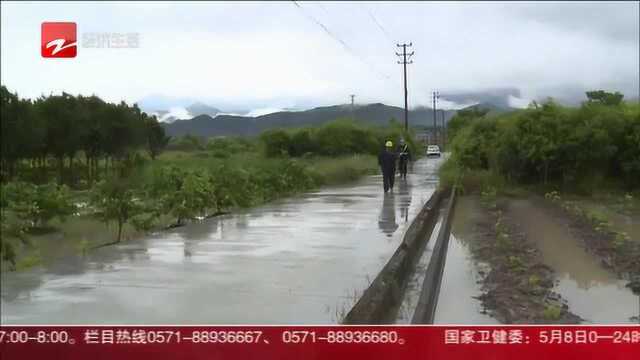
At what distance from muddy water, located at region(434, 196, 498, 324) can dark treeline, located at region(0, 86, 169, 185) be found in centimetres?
220

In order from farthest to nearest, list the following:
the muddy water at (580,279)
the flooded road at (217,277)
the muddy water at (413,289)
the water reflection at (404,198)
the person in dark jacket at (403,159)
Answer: the person in dark jacket at (403,159) < the water reflection at (404,198) < the muddy water at (580,279) < the muddy water at (413,289) < the flooded road at (217,277)

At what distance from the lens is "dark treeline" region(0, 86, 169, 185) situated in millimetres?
2291

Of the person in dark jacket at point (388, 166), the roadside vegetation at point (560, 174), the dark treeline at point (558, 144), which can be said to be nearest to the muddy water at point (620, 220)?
the roadside vegetation at point (560, 174)

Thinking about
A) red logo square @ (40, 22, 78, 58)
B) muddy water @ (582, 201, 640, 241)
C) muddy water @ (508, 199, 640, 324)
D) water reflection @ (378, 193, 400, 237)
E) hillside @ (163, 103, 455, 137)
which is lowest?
→ muddy water @ (508, 199, 640, 324)

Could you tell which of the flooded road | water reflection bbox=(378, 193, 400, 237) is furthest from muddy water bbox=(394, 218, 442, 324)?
water reflection bbox=(378, 193, 400, 237)

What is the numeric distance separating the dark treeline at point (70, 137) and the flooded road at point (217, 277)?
0.91m

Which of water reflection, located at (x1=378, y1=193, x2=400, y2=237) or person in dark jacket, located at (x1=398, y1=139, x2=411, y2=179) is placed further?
person in dark jacket, located at (x1=398, y1=139, x2=411, y2=179)

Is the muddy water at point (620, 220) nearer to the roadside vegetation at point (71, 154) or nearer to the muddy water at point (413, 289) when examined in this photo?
the muddy water at point (413, 289)

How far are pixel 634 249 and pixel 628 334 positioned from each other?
3.99m

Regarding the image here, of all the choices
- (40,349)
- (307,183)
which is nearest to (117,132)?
(40,349)

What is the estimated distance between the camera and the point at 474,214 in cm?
1130

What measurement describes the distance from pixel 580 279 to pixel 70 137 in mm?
4809

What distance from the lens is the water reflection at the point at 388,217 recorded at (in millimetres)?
8211

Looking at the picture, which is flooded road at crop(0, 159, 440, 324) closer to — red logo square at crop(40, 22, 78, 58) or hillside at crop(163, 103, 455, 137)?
hillside at crop(163, 103, 455, 137)
